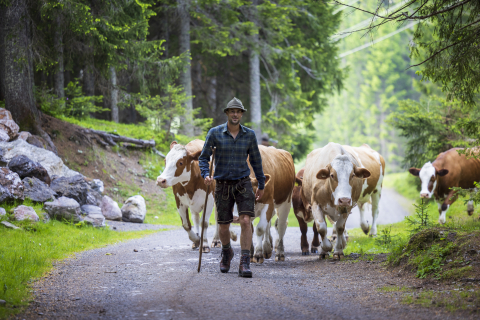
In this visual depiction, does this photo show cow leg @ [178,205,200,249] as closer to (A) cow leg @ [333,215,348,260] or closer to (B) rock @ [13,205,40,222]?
(A) cow leg @ [333,215,348,260]

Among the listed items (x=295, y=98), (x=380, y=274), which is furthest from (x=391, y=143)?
(x=380, y=274)

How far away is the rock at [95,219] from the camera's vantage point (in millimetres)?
11375

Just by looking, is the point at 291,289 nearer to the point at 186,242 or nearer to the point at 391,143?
the point at 186,242

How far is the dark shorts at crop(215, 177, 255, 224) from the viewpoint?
6582mm

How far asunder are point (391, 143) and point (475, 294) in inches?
2285

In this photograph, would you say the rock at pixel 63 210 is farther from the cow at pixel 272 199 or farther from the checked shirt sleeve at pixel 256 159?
the checked shirt sleeve at pixel 256 159

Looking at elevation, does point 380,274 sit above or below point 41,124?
below

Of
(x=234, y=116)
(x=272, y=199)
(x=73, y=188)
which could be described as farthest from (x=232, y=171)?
(x=73, y=188)

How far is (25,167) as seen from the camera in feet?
37.7

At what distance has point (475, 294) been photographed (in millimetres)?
4566

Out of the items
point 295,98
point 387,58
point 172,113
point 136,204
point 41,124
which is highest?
point 387,58

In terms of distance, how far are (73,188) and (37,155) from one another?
1.73 m

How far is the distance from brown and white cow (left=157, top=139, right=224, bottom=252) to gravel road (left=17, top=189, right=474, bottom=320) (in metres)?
1.37

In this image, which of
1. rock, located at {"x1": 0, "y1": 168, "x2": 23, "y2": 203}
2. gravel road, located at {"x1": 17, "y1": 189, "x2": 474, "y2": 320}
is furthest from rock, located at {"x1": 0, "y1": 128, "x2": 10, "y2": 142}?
gravel road, located at {"x1": 17, "y1": 189, "x2": 474, "y2": 320}
